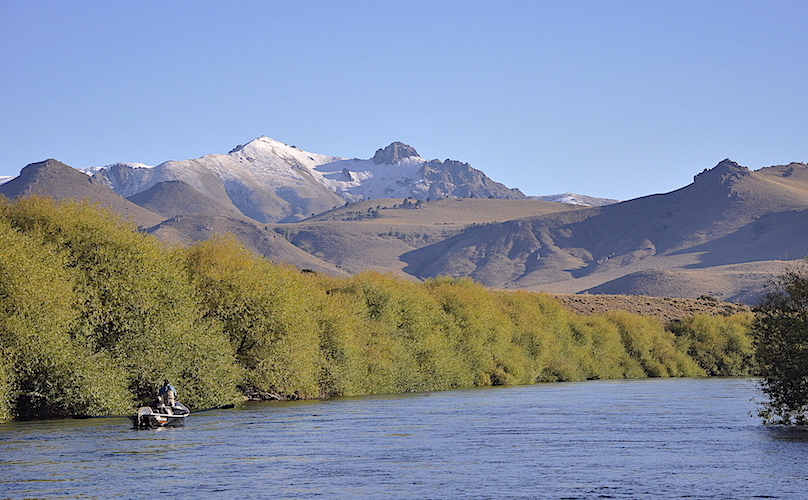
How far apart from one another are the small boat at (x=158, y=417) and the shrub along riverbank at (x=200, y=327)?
4.02 meters

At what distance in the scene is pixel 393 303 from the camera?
79500 millimetres

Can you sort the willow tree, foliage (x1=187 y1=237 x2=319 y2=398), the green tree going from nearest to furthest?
the green tree, the willow tree, foliage (x1=187 y1=237 x2=319 y2=398)

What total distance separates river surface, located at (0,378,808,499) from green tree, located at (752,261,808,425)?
1.84m

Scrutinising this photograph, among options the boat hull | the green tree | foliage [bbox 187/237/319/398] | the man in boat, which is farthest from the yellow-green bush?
the boat hull

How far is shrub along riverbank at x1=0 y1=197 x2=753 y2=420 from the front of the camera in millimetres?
46094

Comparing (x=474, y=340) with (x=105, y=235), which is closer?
(x=105, y=235)

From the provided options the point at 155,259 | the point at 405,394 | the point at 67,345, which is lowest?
the point at 405,394

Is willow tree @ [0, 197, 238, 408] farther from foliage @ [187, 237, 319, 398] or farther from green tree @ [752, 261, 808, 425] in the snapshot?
green tree @ [752, 261, 808, 425]

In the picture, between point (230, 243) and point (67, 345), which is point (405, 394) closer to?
point (230, 243)

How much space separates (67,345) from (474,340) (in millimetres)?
46763

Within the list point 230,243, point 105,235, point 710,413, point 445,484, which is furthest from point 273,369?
point 445,484

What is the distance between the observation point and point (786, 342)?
40.3 metres

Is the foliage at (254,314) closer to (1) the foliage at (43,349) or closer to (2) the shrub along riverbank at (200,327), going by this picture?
(2) the shrub along riverbank at (200,327)

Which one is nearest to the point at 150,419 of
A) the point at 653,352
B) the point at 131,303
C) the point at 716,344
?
the point at 131,303
